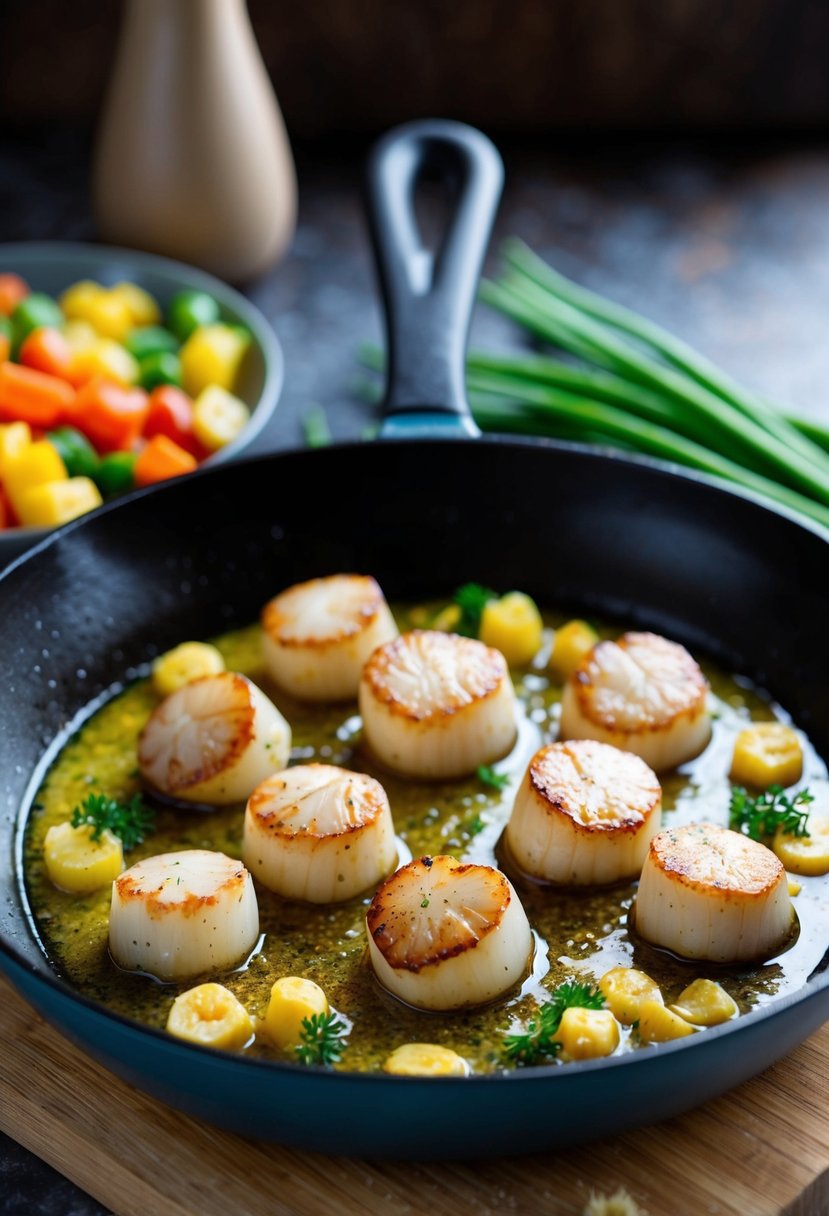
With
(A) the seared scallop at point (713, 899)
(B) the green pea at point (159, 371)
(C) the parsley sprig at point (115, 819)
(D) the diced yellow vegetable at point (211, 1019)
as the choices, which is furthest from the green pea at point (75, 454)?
(A) the seared scallop at point (713, 899)

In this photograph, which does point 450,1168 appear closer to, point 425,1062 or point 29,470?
point 425,1062

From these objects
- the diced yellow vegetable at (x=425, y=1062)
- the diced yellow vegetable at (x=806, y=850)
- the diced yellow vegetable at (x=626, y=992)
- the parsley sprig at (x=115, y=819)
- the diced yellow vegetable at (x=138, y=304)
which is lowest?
the diced yellow vegetable at (x=138, y=304)

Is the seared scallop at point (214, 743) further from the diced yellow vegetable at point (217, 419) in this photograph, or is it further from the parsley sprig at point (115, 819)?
the diced yellow vegetable at point (217, 419)

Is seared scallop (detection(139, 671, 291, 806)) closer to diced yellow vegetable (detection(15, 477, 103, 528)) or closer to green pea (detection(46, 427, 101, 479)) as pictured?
diced yellow vegetable (detection(15, 477, 103, 528))

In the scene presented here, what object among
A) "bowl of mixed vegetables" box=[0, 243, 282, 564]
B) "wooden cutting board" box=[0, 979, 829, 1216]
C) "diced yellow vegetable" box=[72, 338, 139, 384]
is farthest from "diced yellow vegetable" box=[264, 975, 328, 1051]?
"diced yellow vegetable" box=[72, 338, 139, 384]

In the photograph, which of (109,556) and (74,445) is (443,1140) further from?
(74,445)

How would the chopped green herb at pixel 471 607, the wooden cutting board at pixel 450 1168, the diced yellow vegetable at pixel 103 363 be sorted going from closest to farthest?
1. the wooden cutting board at pixel 450 1168
2. the chopped green herb at pixel 471 607
3. the diced yellow vegetable at pixel 103 363

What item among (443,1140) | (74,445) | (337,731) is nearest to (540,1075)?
(443,1140)

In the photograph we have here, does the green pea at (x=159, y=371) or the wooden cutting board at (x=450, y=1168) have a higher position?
the wooden cutting board at (x=450, y=1168)
